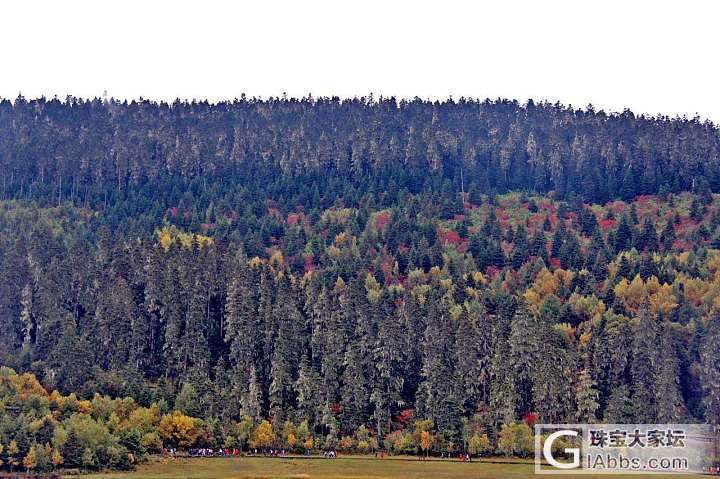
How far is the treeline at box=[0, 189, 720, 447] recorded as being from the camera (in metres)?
135

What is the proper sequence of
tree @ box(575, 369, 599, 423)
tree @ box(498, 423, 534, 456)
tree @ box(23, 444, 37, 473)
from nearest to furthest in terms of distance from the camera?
tree @ box(23, 444, 37, 473)
tree @ box(498, 423, 534, 456)
tree @ box(575, 369, 599, 423)

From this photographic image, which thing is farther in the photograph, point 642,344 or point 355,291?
point 355,291

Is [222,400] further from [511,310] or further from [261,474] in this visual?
[511,310]

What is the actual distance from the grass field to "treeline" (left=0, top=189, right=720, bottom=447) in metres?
9.56

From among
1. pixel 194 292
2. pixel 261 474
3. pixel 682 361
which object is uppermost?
pixel 194 292

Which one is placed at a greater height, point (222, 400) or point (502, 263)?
point (502, 263)

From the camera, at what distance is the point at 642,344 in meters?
139

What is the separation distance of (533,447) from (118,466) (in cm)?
4111

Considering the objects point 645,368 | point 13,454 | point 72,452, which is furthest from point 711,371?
point 13,454

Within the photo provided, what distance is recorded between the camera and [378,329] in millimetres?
146375

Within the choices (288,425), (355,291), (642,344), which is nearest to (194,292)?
(355,291)

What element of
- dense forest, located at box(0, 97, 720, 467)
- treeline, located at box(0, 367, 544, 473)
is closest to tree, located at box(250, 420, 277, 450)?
treeline, located at box(0, 367, 544, 473)

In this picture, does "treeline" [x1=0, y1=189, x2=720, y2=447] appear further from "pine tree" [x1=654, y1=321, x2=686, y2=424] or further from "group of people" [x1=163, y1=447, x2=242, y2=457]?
"group of people" [x1=163, y1=447, x2=242, y2=457]

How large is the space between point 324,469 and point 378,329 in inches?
1276
